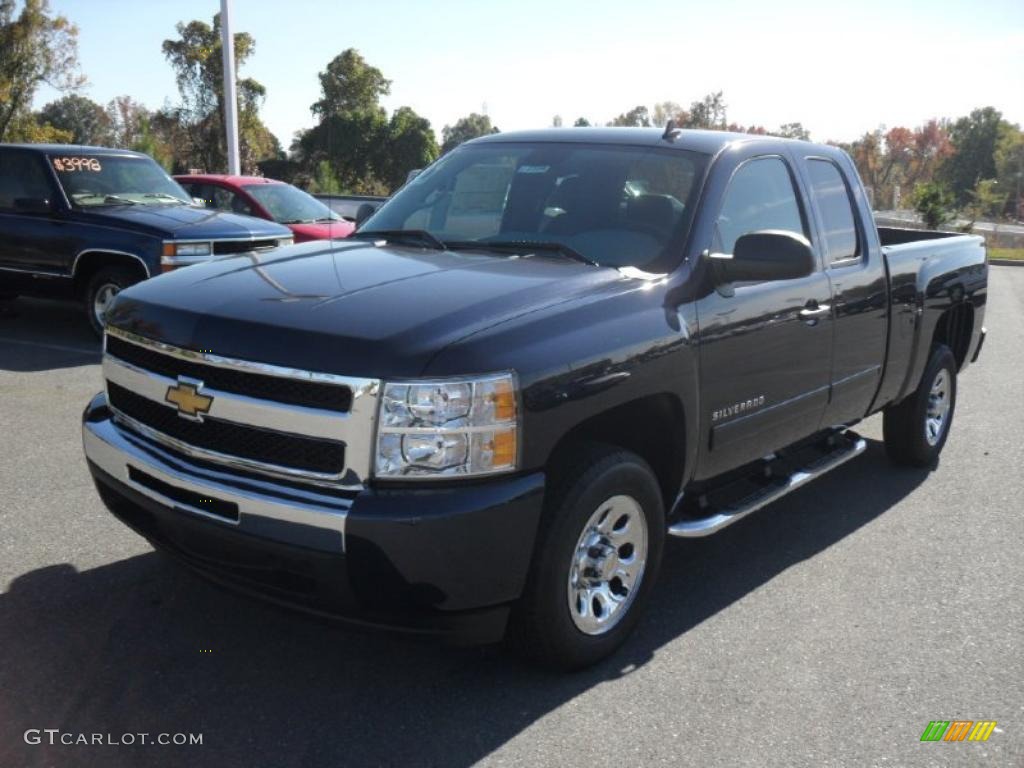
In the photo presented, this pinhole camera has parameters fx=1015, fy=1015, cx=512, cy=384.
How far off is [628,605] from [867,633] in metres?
1.05

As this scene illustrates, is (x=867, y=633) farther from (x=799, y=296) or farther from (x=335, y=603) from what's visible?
(x=335, y=603)

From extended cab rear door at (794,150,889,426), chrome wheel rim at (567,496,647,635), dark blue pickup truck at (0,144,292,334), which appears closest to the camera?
chrome wheel rim at (567,496,647,635)

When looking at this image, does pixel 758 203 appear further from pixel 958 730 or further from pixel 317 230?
pixel 317 230

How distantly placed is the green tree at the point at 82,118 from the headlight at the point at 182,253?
7577cm

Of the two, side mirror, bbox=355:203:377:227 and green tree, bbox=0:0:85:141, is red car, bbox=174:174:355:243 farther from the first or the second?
green tree, bbox=0:0:85:141

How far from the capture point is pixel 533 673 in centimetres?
360

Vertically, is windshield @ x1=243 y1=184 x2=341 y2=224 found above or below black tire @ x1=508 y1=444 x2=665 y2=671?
above

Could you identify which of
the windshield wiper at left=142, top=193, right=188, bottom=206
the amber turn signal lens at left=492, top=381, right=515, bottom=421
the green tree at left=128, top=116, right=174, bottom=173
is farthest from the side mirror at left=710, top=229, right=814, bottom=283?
the green tree at left=128, top=116, right=174, bottom=173

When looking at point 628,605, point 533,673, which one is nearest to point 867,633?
point 628,605

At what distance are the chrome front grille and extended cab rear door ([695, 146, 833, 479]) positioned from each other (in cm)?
150

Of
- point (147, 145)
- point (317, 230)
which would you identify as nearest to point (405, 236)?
point (317, 230)

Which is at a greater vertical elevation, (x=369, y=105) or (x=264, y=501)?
(x=369, y=105)

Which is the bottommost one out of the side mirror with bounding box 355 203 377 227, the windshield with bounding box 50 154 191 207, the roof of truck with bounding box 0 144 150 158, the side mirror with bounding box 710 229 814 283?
the side mirror with bounding box 710 229 814 283

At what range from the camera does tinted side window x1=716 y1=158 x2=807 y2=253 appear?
14.1ft
